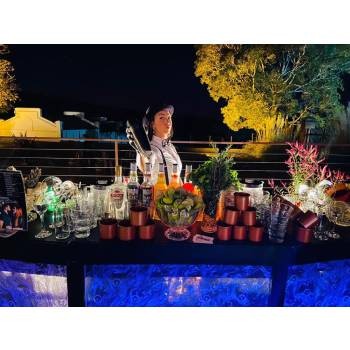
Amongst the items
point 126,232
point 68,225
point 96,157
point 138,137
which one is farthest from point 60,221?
point 96,157

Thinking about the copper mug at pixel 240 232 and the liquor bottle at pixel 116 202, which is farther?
the liquor bottle at pixel 116 202

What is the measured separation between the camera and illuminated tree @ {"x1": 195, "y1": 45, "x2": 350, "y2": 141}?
498 cm

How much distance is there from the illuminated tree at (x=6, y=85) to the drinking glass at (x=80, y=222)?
12.6ft

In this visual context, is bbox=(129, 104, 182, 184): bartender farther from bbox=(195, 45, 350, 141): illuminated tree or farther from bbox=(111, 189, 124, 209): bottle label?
bbox=(195, 45, 350, 141): illuminated tree

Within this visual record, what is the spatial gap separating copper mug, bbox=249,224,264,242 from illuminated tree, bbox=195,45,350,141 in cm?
357

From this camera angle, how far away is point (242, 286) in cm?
155

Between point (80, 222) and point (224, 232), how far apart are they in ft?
2.20

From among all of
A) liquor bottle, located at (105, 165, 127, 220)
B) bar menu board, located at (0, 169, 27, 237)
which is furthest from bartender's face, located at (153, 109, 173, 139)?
bar menu board, located at (0, 169, 27, 237)

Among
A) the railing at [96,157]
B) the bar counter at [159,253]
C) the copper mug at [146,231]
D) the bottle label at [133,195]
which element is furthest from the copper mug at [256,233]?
the railing at [96,157]

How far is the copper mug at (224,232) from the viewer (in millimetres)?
1396

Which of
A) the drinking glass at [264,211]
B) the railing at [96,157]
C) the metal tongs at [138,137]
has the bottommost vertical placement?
the railing at [96,157]

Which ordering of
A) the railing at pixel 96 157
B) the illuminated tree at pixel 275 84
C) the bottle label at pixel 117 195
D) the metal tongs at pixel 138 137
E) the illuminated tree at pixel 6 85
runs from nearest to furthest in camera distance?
1. the bottle label at pixel 117 195
2. the metal tongs at pixel 138 137
3. the illuminated tree at pixel 6 85
4. the illuminated tree at pixel 275 84
5. the railing at pixel 96 157

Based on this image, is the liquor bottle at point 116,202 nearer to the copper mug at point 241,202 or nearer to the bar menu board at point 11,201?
the bar menu board at point 11,201

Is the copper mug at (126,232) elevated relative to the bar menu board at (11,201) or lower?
lower
